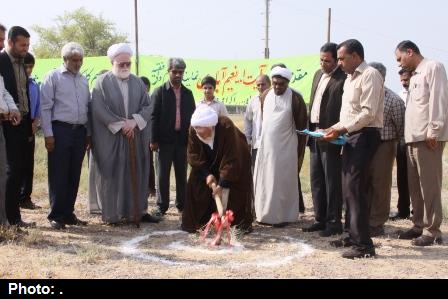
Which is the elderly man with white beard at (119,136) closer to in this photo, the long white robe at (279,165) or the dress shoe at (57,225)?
the dress shoe at (57,225)

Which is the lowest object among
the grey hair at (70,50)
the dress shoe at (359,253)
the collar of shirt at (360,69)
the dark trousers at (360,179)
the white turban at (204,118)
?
the dress shoe at (359,253)

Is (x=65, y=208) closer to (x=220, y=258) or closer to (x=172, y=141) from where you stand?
(x=172, y=141)

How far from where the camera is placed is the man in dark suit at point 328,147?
5.69m

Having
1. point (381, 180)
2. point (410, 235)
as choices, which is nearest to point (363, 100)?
point (381, 180)

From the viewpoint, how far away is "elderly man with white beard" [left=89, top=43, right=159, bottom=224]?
6168 mm

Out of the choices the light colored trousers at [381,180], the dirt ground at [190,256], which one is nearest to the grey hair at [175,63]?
the dirt ground at [190,256]

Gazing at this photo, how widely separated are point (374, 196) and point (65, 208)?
11.2 feet

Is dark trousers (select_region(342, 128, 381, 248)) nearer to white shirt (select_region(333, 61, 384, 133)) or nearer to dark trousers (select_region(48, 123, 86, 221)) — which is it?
white shirt (select_region(333, 61, 384, 133))

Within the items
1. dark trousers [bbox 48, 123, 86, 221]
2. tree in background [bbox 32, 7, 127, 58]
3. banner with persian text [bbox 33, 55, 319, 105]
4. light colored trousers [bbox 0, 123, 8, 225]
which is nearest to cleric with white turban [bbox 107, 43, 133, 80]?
dark trousers [bbox 48, 123, 86, 221]

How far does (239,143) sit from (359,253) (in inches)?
68.9

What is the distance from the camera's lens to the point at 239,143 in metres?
5.82

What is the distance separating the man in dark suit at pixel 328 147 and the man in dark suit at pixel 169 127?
172 centimetres

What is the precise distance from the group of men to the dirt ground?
8.3 inches
